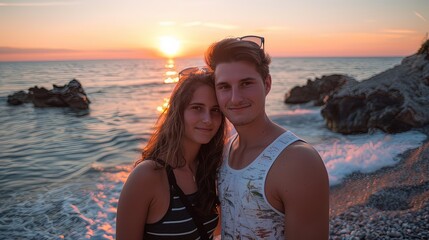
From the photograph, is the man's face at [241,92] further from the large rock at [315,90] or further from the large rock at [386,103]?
the large rock at [315,90]

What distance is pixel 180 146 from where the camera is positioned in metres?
3.36

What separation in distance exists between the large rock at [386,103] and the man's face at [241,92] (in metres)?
10.8

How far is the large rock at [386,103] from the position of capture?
39.7 ft

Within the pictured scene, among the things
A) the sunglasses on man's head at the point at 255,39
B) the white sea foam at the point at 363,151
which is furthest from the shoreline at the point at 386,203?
the sunglasses on man's head at the point at 255,39

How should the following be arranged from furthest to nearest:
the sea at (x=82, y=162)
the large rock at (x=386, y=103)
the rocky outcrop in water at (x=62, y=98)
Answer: the rocky outcrop in water at (x=62, y=98) < the large rock at (x=386, y=103) < the sea at (x=82, y=162)

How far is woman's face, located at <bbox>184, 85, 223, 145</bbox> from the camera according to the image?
10.9 ft

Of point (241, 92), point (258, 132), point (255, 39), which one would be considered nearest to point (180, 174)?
point (258, 132)

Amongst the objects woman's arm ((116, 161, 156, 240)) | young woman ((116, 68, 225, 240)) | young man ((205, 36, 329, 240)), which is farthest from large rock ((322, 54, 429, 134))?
woman's arm ((116, 161, 156, 240))

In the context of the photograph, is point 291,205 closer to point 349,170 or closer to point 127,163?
point 349,170

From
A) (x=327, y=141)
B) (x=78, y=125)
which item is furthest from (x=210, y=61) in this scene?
(x=78, y=125)

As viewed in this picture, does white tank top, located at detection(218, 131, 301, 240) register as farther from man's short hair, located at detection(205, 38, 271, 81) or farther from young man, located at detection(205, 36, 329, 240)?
man's short hair, located at detection(205, 38, 271, 81)

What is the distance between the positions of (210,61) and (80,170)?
31.1 feet

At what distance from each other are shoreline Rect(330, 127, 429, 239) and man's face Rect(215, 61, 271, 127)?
3.32 metres

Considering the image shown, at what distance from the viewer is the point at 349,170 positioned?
8.91 meters
